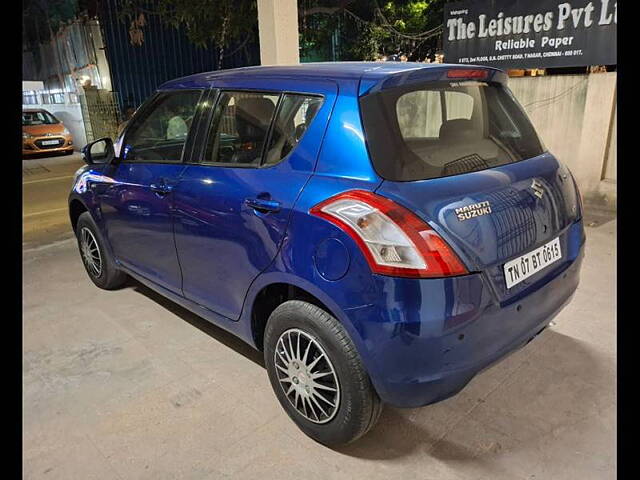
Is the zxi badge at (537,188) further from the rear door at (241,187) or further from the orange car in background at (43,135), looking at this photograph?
the orange car in background at (43,135)

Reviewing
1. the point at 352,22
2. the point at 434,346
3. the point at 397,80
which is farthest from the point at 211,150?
the point at 352,22

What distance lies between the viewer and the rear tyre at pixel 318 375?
1.89m

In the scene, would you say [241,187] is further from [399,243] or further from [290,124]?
[399,243]

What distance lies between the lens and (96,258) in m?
3.83

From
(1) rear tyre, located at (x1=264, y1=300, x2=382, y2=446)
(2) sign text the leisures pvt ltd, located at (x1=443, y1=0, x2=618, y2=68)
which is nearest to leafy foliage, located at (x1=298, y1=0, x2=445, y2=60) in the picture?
(2) sign text the leisures pvt ltd, located at (x1=443, y1=0, x2=618, y2=68)

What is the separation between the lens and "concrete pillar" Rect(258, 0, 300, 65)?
5582 millimetres

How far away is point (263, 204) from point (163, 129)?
4.60ft

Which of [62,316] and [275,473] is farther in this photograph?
[62,316]

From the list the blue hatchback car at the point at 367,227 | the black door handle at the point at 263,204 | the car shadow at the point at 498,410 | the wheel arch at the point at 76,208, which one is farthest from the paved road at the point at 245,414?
the black door handle at the point at 263,204
